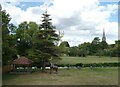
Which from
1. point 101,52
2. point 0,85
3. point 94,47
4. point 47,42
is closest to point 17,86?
point 0,85

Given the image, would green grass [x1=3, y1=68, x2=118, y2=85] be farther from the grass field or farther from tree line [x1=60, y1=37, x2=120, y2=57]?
tree line [x1=60, y1=37, x2=120, y2=57]

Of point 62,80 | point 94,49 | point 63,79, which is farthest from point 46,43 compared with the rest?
point 94,49

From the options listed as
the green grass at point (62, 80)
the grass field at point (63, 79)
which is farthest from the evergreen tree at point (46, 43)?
the green grass at point (62, 80)

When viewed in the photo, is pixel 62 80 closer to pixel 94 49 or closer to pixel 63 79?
pixel 63 79

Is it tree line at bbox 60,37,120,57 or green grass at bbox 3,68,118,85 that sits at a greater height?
tree line at bbox 60,37,120,57

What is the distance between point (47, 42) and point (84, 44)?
60938 millimetres

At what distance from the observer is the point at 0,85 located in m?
18.8

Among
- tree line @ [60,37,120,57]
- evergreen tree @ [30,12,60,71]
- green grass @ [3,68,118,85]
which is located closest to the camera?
green grass @ [3,68,118,85]

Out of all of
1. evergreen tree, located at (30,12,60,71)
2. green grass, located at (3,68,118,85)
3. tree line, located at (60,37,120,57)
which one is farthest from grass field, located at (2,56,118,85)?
tree line, located at (60,37,120,57)

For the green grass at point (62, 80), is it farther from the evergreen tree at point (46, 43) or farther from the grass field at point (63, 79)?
the evergreen tree at point (46, 43)

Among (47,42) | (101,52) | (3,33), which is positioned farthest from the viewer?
(101,52)

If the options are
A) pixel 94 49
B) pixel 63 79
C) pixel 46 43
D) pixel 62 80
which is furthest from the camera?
pixel 94 49

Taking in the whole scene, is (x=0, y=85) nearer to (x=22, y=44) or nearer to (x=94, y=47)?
(x=22, y=44)

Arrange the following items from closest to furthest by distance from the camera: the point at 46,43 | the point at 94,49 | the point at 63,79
Result: the point at 63,79 → the point at 46,43 → the point at 94,49
